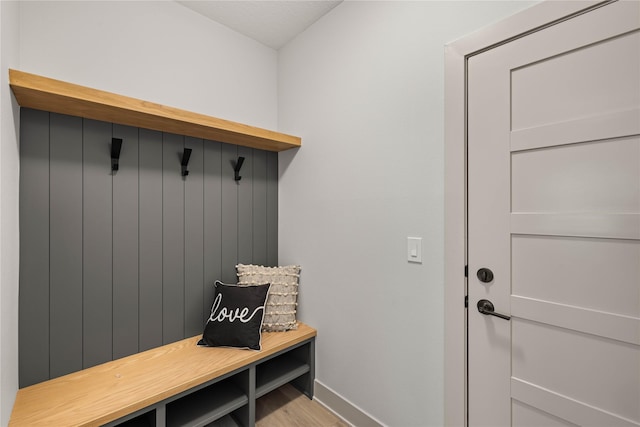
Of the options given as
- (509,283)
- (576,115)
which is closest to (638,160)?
(576,115)

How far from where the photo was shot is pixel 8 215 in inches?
43.2

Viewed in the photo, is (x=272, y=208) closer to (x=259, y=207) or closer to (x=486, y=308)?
(x=259, y=207)

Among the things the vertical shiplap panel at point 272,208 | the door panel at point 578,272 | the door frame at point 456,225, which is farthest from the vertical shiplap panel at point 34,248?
the door panel at point 578,272

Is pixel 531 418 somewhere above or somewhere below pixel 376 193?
below

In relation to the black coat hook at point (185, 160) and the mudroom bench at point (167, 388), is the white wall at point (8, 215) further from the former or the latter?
the black coat hook at point (185, 160)

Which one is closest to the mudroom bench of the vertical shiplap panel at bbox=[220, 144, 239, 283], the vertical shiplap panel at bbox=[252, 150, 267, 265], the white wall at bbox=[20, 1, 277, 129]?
the vertical shiplap panel at bbox=[220, 144, 239, 283]

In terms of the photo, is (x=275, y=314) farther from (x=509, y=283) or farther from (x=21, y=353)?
(x=509, y=283)

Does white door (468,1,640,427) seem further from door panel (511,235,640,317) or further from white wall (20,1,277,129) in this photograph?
white wall (20,1,277,129)

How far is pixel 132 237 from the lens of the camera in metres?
1.62

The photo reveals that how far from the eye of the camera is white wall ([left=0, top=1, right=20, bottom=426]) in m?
1.02

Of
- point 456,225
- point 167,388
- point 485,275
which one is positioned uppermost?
point 456,225

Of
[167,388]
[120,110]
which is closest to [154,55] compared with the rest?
[120,110]

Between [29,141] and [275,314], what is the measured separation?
1.59 meters

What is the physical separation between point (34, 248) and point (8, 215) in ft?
1.07
